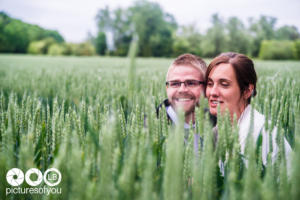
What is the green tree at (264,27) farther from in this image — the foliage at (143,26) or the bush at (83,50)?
the bush at (83,50)

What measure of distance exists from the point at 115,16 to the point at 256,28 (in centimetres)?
3257

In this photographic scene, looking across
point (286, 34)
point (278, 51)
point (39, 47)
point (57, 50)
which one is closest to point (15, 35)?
point (39, 47)

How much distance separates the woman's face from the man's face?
20 centimetres

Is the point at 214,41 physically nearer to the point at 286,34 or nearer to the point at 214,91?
the point at 286,34

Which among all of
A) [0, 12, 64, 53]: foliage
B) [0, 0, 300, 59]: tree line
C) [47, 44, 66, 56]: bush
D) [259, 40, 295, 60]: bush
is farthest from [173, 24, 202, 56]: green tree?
[0, 12, 64, 53]: foliage

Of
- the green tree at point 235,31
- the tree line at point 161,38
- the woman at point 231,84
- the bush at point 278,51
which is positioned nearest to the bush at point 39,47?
the tree line at point 161,38

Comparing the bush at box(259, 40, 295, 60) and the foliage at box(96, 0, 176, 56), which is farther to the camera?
the foliage at box(96, 0, 176, 56)

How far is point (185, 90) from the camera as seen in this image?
1782 millimetres

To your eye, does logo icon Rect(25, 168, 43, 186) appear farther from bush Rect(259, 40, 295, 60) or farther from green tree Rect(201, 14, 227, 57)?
green tree Rect(201, 14, 227, 57)

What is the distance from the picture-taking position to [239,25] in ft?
167

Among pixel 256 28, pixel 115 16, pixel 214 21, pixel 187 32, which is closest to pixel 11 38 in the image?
pixel 115 16

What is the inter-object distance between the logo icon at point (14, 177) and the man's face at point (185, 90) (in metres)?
1.19

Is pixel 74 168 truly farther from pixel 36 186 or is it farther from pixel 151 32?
pixel 151 32

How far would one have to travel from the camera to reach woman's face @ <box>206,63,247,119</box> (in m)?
1.50
